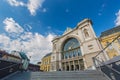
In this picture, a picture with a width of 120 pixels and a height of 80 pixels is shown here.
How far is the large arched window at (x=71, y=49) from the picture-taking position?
22156 mm

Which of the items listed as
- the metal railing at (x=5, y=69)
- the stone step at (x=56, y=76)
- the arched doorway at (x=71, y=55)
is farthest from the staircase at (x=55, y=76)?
the arched doorway at (x=71, y=55)

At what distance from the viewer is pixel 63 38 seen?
85.7 feet

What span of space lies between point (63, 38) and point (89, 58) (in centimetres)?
1042

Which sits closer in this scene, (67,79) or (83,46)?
(67,79)

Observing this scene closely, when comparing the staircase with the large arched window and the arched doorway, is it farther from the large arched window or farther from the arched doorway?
the large arched window

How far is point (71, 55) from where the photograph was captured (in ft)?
75.8

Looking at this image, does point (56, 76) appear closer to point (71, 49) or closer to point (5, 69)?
point (5, 69)

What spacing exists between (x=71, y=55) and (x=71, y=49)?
1562mm

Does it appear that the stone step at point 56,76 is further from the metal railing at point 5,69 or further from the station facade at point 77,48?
the station facade at point 77,48

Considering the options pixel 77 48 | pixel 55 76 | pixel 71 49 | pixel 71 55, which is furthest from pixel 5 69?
pixel 71 49

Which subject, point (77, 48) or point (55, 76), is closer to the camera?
point (55, 76)

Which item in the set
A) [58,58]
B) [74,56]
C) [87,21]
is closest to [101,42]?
[87,21]

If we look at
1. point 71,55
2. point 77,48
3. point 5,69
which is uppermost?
point 77,48

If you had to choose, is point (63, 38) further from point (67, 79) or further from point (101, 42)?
point (67, 79)
